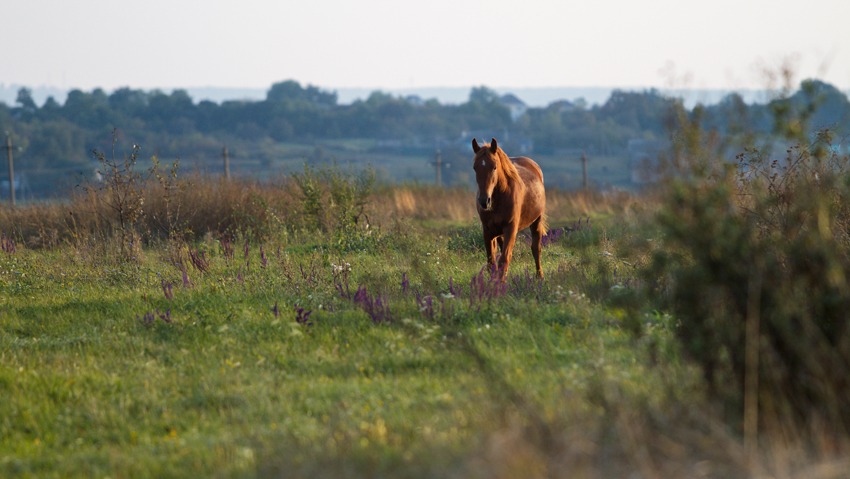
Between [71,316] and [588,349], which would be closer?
[588,349]

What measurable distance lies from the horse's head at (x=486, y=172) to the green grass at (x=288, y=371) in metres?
1.09

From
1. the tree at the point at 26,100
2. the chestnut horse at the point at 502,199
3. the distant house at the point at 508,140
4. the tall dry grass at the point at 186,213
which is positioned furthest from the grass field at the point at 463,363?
the tree at the point at 26,100

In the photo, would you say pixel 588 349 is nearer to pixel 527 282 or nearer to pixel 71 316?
pixel 527 282

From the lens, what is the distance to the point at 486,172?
7.27 metres

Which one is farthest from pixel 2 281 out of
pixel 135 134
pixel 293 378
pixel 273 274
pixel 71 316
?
pixel 135 134

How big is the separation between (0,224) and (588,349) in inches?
535

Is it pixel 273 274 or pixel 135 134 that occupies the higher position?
pixel 135 134

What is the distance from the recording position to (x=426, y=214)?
1745cm

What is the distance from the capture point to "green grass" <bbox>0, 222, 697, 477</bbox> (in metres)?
3.45

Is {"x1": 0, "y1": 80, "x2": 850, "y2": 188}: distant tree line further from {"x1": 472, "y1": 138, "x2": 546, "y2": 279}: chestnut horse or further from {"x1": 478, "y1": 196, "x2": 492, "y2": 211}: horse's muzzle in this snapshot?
{"x1": 478, "y1": 196, "x2": 492, "y2": 211}: horse's muzzle

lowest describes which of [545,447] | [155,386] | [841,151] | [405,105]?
[155,386]

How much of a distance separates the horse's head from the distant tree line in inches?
1701

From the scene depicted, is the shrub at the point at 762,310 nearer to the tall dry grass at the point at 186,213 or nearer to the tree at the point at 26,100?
the tall dry grass at the point at 186,213

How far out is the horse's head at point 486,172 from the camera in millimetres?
7188
